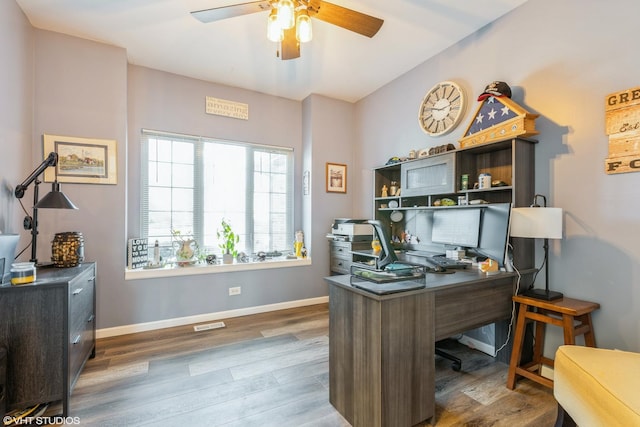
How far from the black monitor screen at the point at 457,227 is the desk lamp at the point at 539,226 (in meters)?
0.34

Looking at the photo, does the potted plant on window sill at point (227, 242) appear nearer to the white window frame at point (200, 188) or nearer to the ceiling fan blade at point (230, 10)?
the white window frame at point (200, 188)

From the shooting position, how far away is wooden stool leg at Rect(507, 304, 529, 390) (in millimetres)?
1976

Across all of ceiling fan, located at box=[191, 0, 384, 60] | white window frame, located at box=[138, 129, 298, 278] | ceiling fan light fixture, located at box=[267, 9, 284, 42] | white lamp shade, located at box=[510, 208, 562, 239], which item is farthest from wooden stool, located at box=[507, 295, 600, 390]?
white window frame, located at box=[138, 129, 298, 278]

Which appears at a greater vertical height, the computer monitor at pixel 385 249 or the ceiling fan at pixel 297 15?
the ceiling fan at pixel 297 15

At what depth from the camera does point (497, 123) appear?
2262mm

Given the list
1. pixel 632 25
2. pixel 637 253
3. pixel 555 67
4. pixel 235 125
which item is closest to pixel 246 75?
pixel 235 125

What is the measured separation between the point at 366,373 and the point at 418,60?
3201 millimetres

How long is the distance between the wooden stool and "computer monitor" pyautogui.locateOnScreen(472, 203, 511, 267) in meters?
0.34

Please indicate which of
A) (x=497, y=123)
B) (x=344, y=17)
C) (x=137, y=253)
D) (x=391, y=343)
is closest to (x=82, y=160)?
(x=137, y=253)

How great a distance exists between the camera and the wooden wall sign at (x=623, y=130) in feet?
5.66

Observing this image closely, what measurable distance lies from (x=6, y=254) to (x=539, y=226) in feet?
11.2

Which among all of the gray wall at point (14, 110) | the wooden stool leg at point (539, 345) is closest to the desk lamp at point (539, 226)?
the wooden stool leg at point (539, 345)

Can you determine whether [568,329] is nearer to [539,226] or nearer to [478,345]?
[539,226]

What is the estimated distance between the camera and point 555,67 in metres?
2.12
